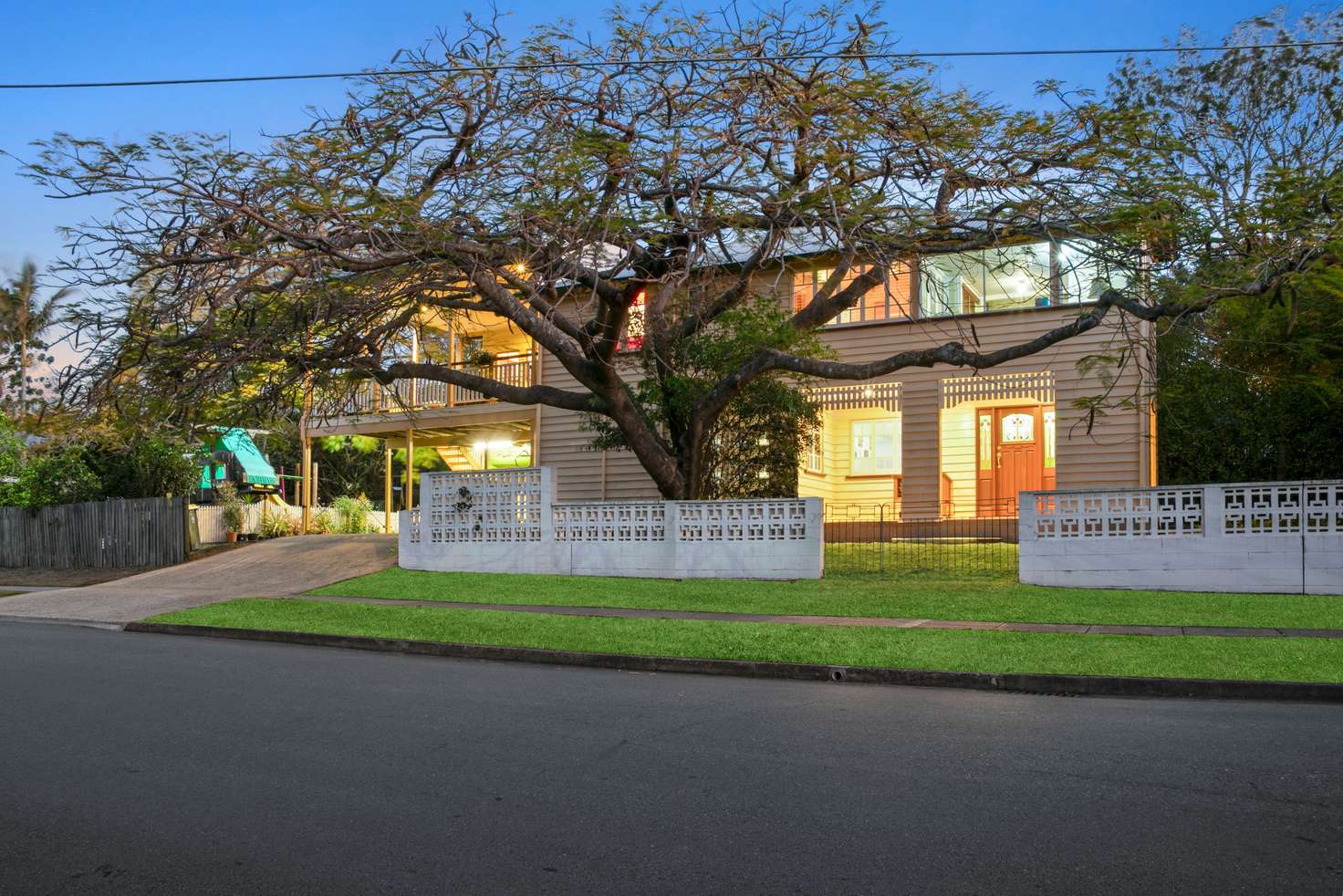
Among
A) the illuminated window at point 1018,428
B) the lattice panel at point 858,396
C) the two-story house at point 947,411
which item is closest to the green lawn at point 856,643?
the two-story house at point 947,411

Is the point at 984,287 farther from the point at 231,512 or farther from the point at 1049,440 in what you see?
the point at 231,512

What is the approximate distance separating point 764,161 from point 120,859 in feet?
42.8

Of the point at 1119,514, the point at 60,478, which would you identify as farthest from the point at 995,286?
the point at 60,478

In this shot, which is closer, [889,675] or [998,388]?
[889,675]

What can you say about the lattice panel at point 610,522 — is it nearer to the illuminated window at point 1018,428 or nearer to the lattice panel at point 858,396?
the lattice panel at point 858,396

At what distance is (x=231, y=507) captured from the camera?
28.3 m

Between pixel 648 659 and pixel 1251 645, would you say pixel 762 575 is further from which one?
pixel 1251 645

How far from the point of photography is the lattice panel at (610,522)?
1930 cm

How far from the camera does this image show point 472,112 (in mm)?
15922

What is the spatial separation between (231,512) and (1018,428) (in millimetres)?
18799

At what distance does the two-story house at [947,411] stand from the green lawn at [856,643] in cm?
659

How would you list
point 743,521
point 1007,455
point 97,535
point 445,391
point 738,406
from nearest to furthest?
1. point 743,521
2. point 738,406
3. point 1007,455
4. point 97,535
5. point 445,391

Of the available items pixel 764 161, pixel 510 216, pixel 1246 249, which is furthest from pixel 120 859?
pixel 1246 249

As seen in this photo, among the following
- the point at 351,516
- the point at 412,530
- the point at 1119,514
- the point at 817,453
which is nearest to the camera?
the point at 1119,514
